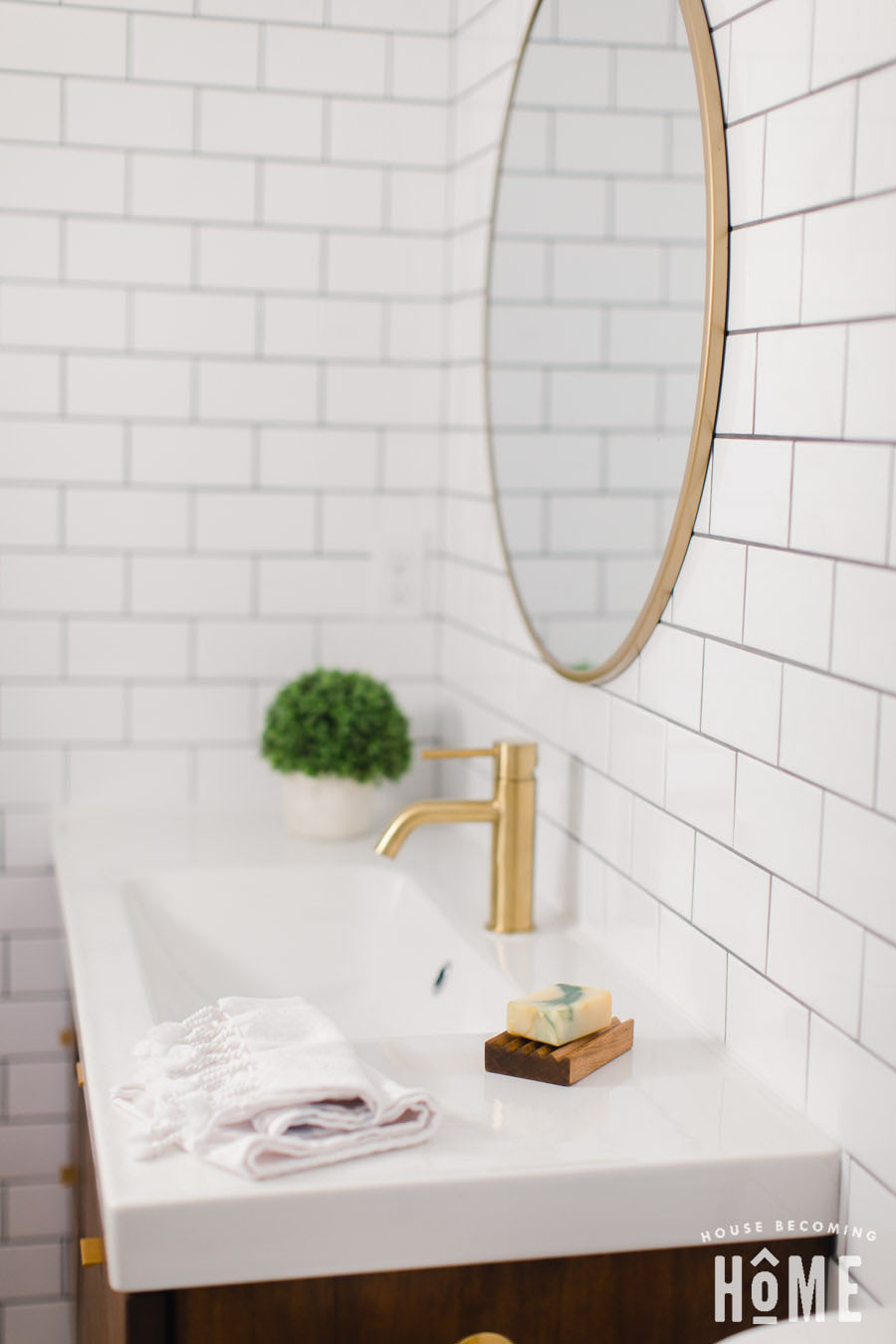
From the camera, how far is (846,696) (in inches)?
39.5

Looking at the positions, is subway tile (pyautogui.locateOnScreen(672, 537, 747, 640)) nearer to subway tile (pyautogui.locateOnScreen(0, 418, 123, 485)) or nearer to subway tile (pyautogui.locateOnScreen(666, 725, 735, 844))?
subway tile (pyautogui.locateOnScreen(666, 725, 735, 844))

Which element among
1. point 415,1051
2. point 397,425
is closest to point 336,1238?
point 415,1051

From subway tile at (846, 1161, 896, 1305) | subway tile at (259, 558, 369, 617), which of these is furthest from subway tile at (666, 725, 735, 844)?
subway tile at (259, 558, 369, 617)

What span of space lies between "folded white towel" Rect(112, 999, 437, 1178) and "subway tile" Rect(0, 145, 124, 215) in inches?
52.7

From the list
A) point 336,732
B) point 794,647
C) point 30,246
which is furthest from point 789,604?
point 30,246

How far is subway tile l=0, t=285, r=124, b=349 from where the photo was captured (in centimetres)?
199

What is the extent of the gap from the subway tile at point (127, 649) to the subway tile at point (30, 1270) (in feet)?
2.86

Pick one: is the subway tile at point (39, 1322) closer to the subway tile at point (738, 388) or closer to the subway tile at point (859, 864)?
the subway tile at point (859, 864)

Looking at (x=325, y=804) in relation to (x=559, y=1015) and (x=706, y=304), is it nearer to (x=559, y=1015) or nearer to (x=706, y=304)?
(x=559, y=1015)

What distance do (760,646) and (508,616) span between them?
744 mm

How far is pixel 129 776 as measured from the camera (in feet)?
6.90

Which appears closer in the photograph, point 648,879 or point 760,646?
point 760,646

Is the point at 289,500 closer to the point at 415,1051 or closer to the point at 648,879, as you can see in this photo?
the point at 648,879

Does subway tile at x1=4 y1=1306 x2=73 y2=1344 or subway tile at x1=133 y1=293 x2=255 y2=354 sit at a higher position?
subway tile at x1=133 y1=293 x2=255 y2=354
